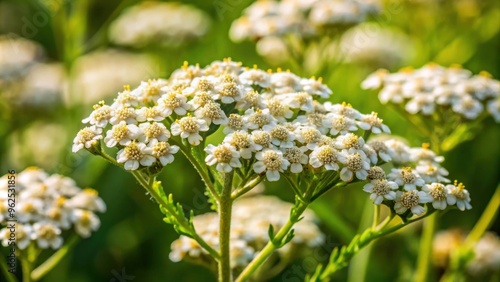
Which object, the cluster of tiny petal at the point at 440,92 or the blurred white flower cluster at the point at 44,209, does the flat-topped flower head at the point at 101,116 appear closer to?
the blurred white flower cluster at the point at 44,209

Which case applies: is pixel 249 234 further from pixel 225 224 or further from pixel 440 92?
pixel 440 92

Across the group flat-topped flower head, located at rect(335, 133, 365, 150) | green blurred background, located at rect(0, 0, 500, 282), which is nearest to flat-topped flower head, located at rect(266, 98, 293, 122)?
flat-topped flower head, located at rect(335, 133, 365, 150)

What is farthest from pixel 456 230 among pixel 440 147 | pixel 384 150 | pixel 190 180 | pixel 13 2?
pixel 13 2

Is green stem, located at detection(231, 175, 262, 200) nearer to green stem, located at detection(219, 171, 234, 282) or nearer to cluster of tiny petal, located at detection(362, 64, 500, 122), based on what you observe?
green stem, located at detection(219, 171, 234, 282)

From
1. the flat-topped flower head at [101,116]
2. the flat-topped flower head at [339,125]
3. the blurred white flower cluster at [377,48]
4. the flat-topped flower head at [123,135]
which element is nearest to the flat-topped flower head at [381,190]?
the flat-topped flower head at [339,125]

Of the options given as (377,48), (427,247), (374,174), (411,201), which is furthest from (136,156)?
(377,48)

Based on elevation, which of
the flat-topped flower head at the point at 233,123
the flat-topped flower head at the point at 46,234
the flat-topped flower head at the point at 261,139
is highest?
the flat-topped flower head at the point at 233,123
